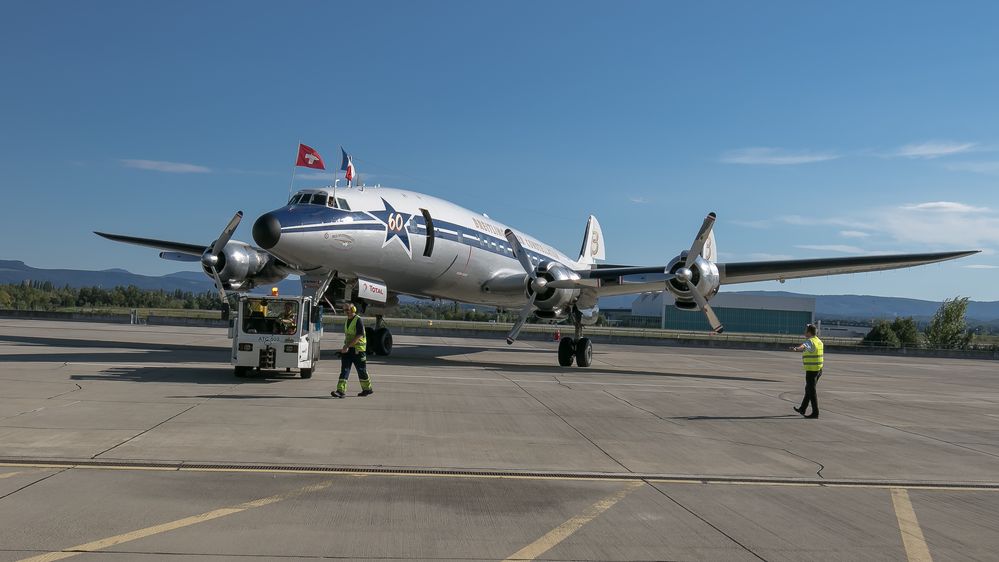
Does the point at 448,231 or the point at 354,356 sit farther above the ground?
the point at 448,231

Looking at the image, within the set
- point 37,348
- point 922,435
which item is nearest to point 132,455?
point 922,435

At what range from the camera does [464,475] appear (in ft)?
26.8

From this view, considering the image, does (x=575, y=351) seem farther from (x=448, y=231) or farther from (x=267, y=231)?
(x=267, y=231)

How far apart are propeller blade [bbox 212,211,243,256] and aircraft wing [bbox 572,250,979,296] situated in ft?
32.4

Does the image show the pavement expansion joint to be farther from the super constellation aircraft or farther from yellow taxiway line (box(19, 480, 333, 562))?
the super constellation aircraft

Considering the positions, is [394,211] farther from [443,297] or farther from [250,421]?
[250,421]

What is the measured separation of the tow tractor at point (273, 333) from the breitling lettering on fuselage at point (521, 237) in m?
8.80

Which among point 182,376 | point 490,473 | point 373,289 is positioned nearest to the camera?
point 490,473

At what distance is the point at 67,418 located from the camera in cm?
1055

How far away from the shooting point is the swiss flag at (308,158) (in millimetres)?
22156

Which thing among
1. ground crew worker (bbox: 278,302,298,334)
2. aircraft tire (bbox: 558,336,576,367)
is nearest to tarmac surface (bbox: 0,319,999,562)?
ground crew worker (bbox: 278,302,298,334)

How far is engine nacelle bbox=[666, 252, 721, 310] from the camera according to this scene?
2239cm

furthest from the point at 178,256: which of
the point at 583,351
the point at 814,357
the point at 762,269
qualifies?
the point at 814,357

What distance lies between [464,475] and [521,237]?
20.9m
